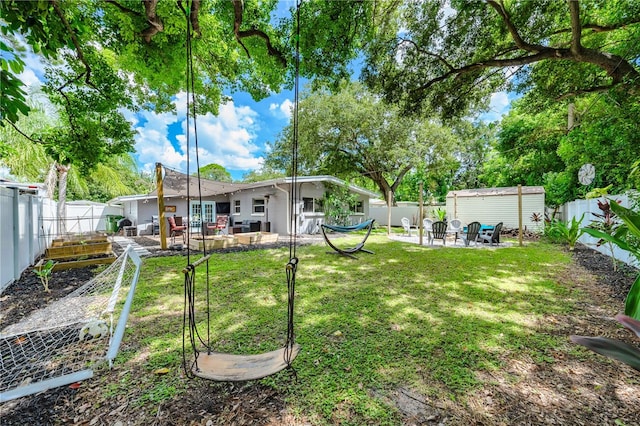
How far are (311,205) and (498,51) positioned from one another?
31.0 ft

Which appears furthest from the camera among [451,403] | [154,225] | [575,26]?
[154,225]

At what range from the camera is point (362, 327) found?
3.04 meters

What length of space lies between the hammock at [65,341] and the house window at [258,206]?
34.0 ft

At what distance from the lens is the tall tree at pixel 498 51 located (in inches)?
186

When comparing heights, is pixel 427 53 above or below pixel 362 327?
above

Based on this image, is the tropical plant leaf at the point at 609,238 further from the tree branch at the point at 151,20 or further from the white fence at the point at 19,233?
the white fence at the point at 19,233

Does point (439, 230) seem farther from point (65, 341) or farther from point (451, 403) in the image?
point (65, 341)

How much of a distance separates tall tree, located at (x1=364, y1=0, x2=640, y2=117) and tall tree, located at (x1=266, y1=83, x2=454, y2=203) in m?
7.11

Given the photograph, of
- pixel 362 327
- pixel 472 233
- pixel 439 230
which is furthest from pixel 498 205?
pixel 362 327

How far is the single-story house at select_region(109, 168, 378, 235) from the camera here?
12656 millimetres

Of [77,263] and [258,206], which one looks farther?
[258,206]

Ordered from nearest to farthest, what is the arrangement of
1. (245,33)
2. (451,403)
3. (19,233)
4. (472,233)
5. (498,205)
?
(451,403), (245,33), (19,233), (472,233), (498,205)

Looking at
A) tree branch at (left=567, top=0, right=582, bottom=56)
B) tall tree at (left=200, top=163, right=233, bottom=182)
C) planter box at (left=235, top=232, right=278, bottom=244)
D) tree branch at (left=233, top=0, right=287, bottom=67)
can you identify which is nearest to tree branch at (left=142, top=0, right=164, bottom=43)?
tree branch at (left=233, top=0, right=287, bottom=67)

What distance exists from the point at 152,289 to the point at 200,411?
338cm
